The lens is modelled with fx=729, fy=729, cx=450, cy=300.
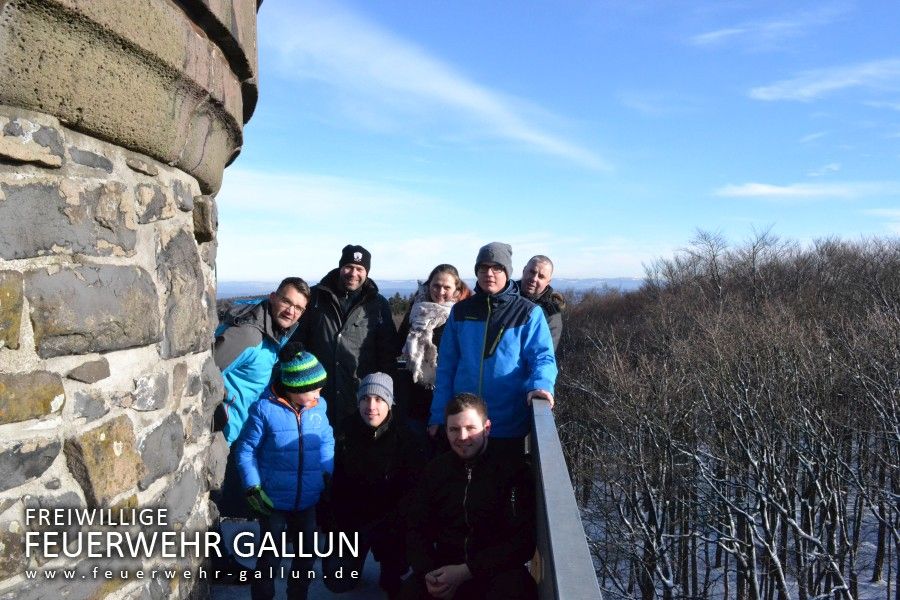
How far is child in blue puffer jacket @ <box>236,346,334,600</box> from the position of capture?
11.0 ft

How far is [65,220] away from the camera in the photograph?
75.3 inches

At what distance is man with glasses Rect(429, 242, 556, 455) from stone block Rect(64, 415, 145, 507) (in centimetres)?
179

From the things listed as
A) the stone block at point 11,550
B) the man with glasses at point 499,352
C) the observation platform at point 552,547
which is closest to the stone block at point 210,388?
the stone block at point 11,550

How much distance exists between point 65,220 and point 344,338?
2361 millimetres

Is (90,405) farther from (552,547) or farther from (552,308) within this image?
(552,308)

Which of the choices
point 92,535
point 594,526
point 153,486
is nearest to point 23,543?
point 92,535

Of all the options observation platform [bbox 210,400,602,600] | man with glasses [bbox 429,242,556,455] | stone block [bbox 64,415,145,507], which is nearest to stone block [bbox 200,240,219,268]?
stone block [bbox 64,415,145,507]

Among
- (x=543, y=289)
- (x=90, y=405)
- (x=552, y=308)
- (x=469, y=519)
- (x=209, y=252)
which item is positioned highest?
(x=209, y=252)

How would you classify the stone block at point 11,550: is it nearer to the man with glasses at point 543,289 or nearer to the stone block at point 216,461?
the stone block at point 216,461

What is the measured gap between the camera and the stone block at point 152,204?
7.39 feet

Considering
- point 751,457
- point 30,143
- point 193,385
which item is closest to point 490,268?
point 193,385

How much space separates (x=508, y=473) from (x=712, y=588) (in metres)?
30.2

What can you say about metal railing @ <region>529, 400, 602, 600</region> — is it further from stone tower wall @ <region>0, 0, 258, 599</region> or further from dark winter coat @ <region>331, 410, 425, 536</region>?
stone tower wall @ <region>0, 0, 258, 599</region>

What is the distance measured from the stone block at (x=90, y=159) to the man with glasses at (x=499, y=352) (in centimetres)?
198
